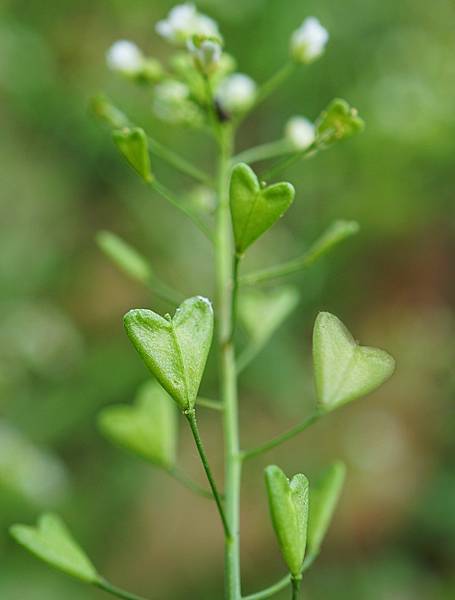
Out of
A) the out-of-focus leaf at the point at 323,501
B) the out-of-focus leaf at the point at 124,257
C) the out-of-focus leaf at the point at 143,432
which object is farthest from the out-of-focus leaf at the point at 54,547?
the out-of-focus leaf at the point at 124,257

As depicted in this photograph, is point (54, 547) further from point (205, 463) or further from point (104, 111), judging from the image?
point (104, 111)

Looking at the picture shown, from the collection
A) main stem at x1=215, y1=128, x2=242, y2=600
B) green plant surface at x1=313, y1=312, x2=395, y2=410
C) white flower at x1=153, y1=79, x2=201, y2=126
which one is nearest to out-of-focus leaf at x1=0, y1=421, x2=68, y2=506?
main stem at x1=215, y1=128, x2=242, y2=600

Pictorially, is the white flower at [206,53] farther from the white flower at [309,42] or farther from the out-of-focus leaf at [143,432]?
the out-of-focus leaf at [143,432]

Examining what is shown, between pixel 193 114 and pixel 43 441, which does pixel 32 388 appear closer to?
pixel 43 441

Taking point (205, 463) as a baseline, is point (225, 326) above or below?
above

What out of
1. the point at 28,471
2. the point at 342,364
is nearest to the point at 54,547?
the point at 342,364

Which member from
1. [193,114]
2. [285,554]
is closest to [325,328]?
[285,554]

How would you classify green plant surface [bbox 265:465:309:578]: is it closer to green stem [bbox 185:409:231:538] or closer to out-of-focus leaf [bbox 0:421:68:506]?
green stem [bbox 185:409:231:538]
